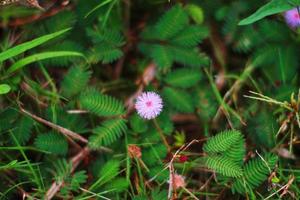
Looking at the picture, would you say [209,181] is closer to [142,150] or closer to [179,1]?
[142,150]

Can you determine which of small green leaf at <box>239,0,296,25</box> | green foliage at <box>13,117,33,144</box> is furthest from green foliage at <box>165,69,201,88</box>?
green foliage at <box>13,117,33,144</box>

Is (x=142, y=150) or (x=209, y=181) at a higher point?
(x=142, y=150)

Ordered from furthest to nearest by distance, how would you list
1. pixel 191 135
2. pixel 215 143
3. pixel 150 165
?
pixel 191 135 → pixel 150 165 → pixel 215 143

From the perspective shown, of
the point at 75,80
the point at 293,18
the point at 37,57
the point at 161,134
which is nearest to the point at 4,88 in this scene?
the point at 37,57

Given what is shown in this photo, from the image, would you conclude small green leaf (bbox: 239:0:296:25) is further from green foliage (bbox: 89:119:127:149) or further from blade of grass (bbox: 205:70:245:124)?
green foliage (bbox: 89:119:127:149)

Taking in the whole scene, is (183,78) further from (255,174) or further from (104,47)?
(255,174)

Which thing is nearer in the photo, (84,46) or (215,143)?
(215,143)

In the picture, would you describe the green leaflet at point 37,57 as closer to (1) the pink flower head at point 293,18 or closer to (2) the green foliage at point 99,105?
(2) the green foliage at point 99,105

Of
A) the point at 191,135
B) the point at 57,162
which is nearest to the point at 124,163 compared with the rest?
the point at 57,162
